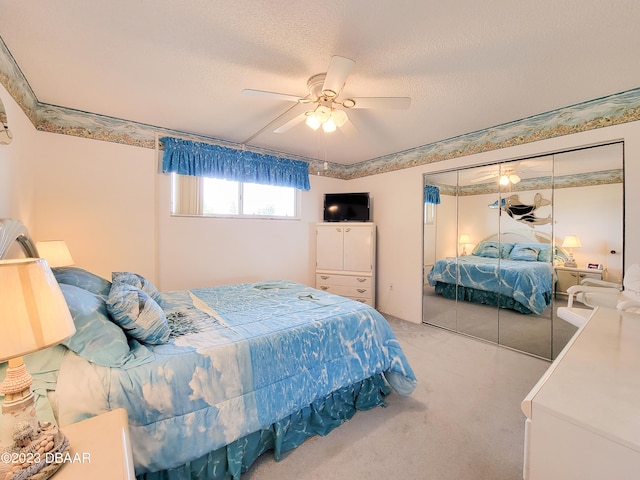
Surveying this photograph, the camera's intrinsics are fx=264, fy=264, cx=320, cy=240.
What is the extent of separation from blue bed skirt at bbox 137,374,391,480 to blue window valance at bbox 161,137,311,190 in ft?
9.45

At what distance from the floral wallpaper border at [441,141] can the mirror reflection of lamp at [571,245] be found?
1.03 meters

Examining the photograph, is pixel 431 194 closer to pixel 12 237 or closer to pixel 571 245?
pixel 571 245

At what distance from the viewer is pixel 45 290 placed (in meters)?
0.78

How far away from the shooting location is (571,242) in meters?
2.62

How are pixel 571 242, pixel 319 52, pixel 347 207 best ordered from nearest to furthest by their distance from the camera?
pixel 319 52 < pixel 571 242 < pixel 347 207

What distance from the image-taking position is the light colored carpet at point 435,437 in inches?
59.4

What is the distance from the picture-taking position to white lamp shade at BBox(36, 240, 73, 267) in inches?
85.7

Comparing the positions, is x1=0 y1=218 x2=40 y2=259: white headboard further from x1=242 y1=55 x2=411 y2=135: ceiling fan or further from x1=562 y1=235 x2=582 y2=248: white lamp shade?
x1=562 y1=235 x2=582 y2=248: white lamp shade

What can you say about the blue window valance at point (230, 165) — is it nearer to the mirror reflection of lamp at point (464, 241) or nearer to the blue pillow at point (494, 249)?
the mirror reflection of lamp at point (464, 241)

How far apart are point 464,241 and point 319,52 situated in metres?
2.84

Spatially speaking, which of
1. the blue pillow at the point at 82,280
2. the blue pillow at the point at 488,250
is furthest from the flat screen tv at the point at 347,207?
the blue pillow at the point at 82,280

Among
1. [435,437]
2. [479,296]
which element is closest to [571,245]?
[479,296]

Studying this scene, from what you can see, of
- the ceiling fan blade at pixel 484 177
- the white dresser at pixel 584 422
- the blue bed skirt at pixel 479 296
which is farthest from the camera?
the ceiling fan blade at pixel 484 177

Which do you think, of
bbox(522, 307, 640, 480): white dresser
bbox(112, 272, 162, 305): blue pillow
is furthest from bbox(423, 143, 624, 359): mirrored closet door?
bbox(112, 272, 162, 305): blue pillow
